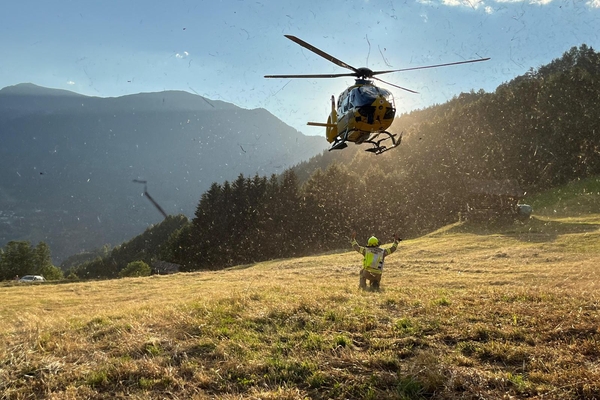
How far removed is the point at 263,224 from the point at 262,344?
5571 cm

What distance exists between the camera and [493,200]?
5350 cm

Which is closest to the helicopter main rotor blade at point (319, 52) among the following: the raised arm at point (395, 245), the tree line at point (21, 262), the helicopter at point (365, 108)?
the helicopter at point (365, 108)

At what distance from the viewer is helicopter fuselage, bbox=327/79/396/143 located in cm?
1294

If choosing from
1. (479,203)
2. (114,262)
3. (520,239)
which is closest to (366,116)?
(520,239)

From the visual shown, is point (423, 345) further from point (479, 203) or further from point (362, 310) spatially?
point (479, 203)

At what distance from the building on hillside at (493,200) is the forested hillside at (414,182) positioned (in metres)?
10.6

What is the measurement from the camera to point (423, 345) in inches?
302

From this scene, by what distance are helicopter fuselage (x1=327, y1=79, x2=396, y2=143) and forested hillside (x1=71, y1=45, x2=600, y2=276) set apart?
4698 cm

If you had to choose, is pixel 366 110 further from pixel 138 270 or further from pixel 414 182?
pixel 414 182

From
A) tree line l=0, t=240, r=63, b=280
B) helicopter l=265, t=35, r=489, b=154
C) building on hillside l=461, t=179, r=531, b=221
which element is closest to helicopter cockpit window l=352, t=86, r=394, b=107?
helicopter l=265, t=35, r=489, b=154

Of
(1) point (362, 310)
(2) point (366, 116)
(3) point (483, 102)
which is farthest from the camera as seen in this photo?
(3) point (483, 102)

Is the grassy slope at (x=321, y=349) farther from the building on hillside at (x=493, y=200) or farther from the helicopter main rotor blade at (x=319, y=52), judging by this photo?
the building on hillside at (x=493, y=200)

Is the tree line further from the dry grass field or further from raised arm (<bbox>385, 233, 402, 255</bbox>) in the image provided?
raised arm (<bbox>385, 233, 402, 255</bbox>)

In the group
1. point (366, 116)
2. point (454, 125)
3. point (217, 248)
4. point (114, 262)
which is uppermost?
point (454, 125)
